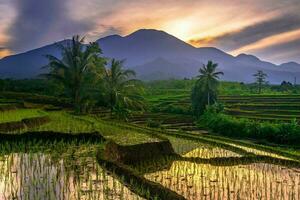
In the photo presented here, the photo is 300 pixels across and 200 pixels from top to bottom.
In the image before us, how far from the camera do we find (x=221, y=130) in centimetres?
2636

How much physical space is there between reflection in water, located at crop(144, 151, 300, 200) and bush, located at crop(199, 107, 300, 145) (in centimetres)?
770

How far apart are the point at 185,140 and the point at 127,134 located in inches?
112

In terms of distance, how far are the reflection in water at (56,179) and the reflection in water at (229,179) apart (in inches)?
70.9

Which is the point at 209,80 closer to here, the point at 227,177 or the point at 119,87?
the point at 119,87

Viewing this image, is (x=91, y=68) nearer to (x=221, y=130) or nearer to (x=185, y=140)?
(x=221, y=130)

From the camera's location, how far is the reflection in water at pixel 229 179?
30.1 feet

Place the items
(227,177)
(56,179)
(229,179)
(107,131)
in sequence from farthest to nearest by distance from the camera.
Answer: (107,131) < (227,177) < (229,179) < (56,179)

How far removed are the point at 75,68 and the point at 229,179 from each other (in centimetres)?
2220

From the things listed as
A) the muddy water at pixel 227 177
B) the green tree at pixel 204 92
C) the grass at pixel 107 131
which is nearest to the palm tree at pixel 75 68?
the grass at pixel 107 131

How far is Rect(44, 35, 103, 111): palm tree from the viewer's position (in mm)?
30656

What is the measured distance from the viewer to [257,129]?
22.9 meters

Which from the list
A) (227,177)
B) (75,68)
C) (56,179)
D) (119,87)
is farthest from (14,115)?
(227,177)

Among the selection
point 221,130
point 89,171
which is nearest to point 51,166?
point 89,171

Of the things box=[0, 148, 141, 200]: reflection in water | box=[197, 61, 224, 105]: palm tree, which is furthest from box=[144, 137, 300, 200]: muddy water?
box=[197, 61, 224, 105]: palm tree
